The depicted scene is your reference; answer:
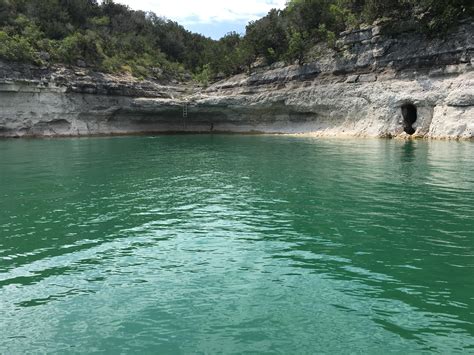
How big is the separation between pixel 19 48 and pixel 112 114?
12.7 m

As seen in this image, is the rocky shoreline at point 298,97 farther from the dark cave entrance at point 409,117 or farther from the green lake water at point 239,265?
the green lake water at point 239,265

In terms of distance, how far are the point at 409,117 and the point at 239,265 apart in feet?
132

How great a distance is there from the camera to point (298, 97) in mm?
51969

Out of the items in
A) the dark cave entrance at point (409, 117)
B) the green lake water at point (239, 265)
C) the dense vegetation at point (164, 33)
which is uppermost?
the dense vegetation at point (164, 33)

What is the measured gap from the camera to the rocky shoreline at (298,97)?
40.2 m

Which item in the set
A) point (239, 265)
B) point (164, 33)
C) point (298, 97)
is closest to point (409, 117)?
point (298, 97)

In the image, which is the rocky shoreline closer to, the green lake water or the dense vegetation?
the dense vegetation

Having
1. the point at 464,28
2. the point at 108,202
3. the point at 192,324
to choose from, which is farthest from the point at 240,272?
the point at 464,28

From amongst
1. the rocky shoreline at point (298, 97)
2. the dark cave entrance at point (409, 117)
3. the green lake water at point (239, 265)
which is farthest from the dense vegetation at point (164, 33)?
the green lake water at point (239, 265)

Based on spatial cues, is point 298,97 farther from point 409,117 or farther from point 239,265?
point 239,265

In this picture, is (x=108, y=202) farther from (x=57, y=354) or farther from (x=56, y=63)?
(x=56, y=63)

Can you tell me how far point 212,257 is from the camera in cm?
1039

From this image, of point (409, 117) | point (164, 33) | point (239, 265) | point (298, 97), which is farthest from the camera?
point (164, 33)

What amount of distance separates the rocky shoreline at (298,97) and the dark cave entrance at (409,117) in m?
0.10
